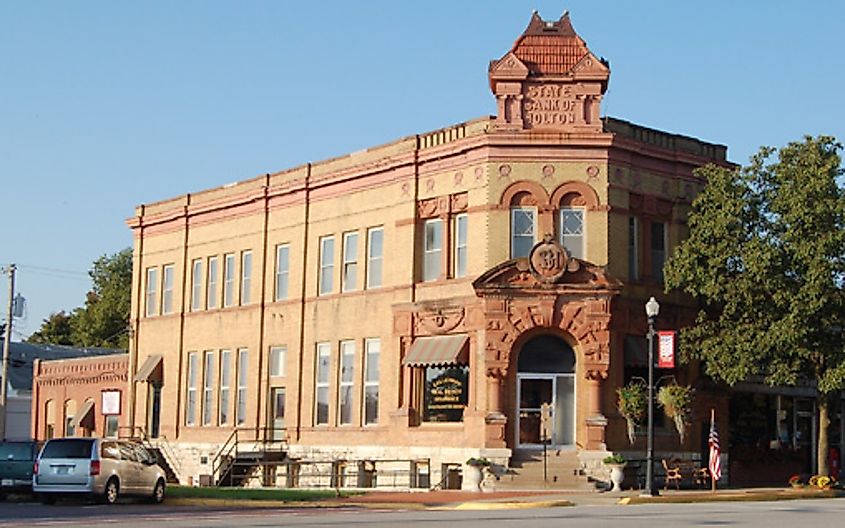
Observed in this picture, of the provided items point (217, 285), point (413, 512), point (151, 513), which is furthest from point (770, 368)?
point (217, 285)

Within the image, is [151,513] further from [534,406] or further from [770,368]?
[770,368]

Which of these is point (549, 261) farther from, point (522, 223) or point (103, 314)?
point (103, 314)

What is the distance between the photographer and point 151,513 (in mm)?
27859

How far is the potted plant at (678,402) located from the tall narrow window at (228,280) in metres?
18.7

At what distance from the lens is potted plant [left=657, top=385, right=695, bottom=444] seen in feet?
128

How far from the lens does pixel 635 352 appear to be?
39625 mm

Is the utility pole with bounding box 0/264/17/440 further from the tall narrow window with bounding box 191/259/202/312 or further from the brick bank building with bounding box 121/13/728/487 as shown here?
the brick bank building with bounding box 121/13/728/487

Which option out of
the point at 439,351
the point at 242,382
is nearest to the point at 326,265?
the point at 242,382

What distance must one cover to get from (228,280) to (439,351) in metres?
13.8

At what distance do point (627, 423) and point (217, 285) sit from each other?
19.7 m

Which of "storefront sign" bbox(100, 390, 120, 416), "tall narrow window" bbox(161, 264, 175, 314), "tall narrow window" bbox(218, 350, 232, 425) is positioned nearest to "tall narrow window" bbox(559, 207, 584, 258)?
"tall narrow window" bbox(218, 350, 232, 425)

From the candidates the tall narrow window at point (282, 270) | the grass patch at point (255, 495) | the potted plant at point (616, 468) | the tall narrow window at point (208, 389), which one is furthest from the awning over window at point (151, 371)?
the potted plant at point (616, 468)

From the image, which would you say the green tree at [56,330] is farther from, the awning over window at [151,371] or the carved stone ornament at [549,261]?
the carved stone ornament at [549,261]

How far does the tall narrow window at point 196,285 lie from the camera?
5281cm
